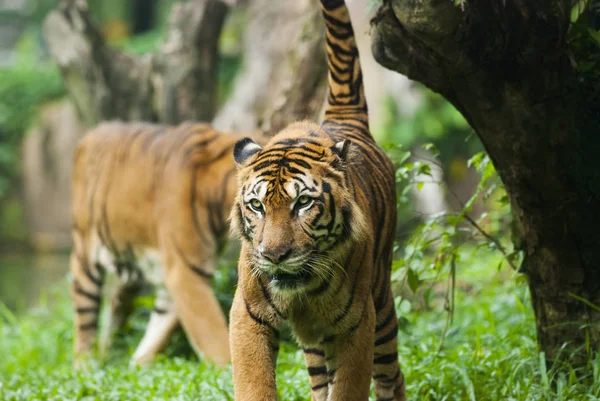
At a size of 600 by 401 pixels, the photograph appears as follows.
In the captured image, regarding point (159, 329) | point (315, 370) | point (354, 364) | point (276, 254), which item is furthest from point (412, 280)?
point (159, 329)

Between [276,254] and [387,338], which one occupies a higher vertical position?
[276,254]

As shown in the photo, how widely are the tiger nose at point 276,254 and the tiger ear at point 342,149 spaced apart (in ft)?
1.79

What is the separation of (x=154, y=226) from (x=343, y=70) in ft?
9.64

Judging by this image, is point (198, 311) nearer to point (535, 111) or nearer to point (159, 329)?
point (159, 329)

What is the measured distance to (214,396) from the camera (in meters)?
4.55

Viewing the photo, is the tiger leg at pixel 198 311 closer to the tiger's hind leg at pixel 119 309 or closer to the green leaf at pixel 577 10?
the tiger's hind leg at pixel 119 309

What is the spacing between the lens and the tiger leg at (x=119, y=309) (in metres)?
7.93

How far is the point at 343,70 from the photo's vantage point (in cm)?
455


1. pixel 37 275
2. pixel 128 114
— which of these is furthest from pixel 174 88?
pixel 37 275

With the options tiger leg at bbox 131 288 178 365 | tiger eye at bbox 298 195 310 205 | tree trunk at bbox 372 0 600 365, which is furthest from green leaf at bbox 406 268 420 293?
tiger leg at bbox 131 288 178 365

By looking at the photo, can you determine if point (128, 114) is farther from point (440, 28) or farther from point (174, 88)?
point (440, 28)

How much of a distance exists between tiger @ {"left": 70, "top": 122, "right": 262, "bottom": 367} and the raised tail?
2.25 m

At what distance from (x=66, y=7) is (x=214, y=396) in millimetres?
5432

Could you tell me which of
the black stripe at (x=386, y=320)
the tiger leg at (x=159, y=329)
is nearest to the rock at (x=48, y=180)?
the tiger leg at (x=159, y=329)
